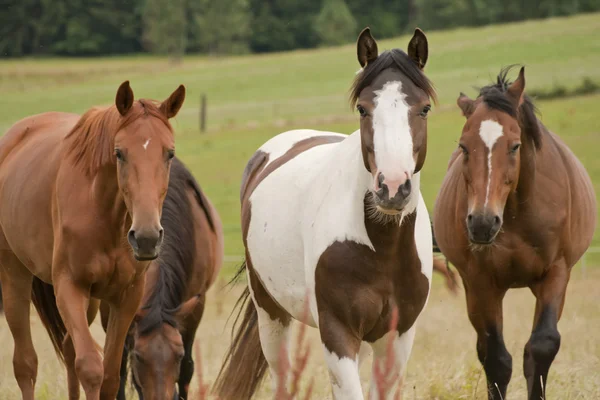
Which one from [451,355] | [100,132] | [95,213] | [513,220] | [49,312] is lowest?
[451,355]

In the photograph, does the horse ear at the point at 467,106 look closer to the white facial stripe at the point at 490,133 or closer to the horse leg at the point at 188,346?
the white facial stripe at the point at 490,133

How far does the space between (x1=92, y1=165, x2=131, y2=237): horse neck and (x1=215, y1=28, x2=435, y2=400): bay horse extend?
86 centimetres

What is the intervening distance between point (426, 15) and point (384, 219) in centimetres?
6421

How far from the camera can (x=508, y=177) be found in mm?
5078

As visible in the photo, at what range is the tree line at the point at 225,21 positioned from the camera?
201 ft

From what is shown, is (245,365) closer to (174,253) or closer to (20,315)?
(174,253)

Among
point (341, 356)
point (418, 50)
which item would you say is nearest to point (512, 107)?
point (418, 50)

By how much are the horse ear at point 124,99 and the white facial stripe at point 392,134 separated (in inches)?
54.4

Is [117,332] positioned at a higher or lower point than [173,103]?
lower

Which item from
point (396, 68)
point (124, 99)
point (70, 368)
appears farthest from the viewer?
point (70, 368)

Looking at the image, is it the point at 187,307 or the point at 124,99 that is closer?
the point at 124,99

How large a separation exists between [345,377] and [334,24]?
6355 cm

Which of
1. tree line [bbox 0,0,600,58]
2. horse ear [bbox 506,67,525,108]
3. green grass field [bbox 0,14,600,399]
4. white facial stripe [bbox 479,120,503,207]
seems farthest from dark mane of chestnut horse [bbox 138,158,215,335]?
tree line [bbox 0,0,600,58]

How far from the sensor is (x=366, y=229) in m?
4.30
